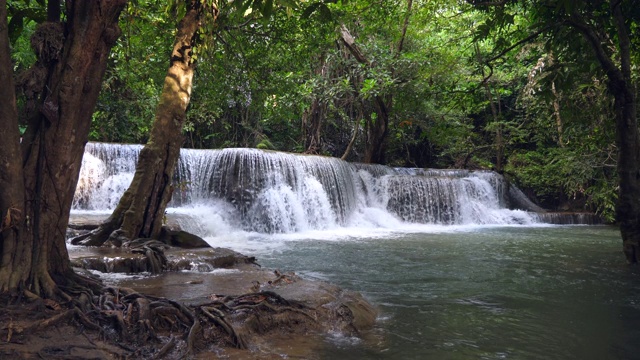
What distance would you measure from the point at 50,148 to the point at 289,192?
1058 centimetres

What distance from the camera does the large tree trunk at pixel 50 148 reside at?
130 inches

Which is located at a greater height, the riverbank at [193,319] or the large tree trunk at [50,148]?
the large tree trunk at [50,148]

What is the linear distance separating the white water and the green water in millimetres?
2318

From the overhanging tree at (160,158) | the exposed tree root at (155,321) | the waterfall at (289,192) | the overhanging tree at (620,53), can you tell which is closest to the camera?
the exposed tree root at (155,321)

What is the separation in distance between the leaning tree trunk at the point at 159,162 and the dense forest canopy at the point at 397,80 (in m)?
0.34

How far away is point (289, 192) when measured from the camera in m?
14.1

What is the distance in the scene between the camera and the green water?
4.07 metres

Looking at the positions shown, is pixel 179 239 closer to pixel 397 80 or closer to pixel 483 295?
pixel 483 295

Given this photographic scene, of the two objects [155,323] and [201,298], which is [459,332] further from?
[155,323]

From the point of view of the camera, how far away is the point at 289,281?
5.42m

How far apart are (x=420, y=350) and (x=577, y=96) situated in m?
7.21

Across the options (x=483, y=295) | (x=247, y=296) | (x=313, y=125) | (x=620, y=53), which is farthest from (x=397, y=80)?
(x=247, y=296)

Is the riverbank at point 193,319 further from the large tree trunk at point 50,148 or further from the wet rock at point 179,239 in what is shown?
the wet rock at point 179,239

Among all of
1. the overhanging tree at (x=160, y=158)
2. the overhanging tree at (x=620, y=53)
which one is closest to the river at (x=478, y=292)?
the overhanging tree at (x=620, y=53)
